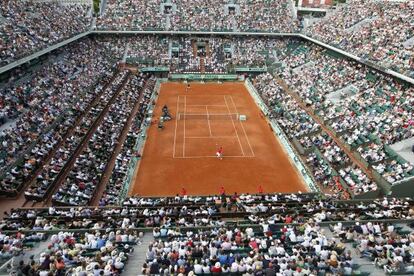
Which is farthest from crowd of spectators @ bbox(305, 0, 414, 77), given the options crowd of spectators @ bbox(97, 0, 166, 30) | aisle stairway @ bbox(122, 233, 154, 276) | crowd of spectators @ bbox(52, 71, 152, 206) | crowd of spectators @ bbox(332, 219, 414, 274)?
aisle stairway @ bbox(122, 233, 154, 276)

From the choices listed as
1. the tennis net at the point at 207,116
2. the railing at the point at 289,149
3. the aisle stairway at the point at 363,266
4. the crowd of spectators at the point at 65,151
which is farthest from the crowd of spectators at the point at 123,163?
the aisle stairway at the point at 363,266

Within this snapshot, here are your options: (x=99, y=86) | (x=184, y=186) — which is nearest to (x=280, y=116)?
(x=184, y=186)

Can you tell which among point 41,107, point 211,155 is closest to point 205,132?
point 211,155

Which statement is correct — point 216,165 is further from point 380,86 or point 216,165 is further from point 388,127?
point 380,86

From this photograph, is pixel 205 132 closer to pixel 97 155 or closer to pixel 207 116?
pixel 207 116

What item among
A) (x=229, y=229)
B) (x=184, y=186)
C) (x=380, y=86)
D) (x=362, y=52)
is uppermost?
(x=362, y=52)

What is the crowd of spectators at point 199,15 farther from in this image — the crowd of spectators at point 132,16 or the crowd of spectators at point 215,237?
the crowd of spectators at point 215,237

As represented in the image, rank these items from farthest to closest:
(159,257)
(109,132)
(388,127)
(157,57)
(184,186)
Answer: (157,57) < (109,132) < (388,127) < (184,186) < (159,257)
